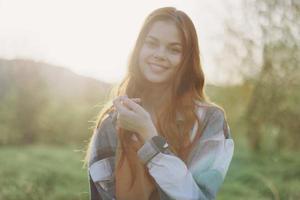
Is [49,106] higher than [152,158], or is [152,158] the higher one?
[152,158]

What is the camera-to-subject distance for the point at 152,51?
8.11 feet

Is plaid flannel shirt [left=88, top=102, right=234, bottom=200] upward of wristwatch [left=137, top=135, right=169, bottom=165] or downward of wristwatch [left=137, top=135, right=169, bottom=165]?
downward

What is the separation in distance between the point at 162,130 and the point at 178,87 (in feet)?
0.62

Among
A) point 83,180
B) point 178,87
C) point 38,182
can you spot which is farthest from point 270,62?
point 178,87

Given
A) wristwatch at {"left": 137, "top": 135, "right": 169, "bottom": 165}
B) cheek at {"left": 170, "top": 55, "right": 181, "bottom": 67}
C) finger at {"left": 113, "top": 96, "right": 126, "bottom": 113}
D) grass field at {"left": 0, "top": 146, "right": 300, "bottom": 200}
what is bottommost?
grass field at {"left": 0, "top": 146, "right": 300, "bottom": 200}

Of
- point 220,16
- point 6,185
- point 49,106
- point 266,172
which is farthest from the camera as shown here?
point 49,106

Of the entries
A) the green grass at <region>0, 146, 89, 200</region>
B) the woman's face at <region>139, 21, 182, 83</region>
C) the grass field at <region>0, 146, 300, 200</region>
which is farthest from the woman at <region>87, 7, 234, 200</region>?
the grass field at <region>0, 146, 300, 200</region>

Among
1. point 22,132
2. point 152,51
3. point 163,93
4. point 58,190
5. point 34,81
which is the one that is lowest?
point 22,132

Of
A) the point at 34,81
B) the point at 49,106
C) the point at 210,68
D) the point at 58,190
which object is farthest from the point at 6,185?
the point at 49,106

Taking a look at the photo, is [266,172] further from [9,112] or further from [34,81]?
[9,112]

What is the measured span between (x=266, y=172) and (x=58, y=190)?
4.70 meters

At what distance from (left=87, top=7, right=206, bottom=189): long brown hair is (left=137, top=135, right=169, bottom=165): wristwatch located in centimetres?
14

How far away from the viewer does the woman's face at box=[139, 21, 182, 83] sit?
2445mm

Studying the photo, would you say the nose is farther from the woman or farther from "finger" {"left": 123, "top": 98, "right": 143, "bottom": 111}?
"finger" {"left": 123, "top": 98, "right": 143, "bottom": 111}
